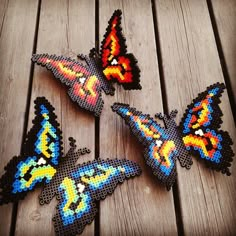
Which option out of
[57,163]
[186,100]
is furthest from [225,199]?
[57,163]

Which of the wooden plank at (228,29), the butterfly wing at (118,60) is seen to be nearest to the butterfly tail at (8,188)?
the butterfly wing at (118,60)

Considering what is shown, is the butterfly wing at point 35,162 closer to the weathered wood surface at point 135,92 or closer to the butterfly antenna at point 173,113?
the weathered wood surface at point 135,92

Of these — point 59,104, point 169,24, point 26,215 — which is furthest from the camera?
point 169,24

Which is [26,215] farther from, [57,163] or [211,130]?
[211,130]

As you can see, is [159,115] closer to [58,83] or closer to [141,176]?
[141,176]

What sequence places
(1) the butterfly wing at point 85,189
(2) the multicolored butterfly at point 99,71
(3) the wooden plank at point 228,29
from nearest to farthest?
(1) the butterfly wing at point 85,189, (2) the multicolored butterfly at point 99,71, (3) the wooden plank at point 228,29

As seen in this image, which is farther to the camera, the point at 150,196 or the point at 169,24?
the point at 169,24

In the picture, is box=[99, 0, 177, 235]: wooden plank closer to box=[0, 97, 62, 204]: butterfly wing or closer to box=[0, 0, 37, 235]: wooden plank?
box=[0, 97, 62, 204]: butterfly wing
